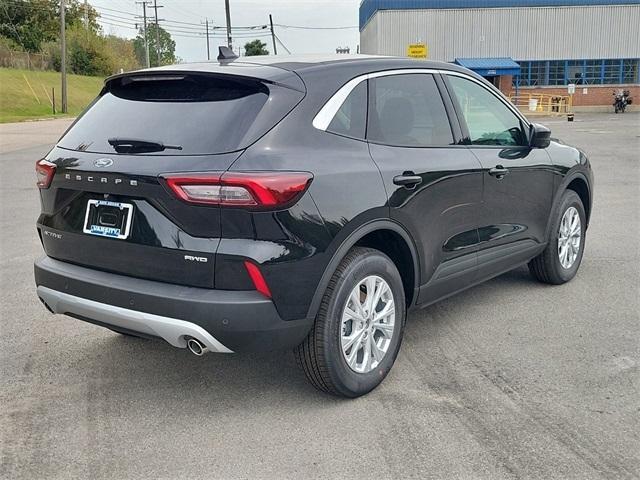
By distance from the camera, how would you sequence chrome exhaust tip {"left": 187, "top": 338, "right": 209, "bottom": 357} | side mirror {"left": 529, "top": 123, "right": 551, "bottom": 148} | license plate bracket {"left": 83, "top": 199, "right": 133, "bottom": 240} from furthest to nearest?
side mirror {"left": 529, "top": 123, "right": 551, "bottom": 148}
license plate bracket {"left": 83, "top": 199, "right": 133, "bottom": 240}
chrome exhaust tip {"left": 187, "top": 338, "right": 209, "bottom": 357}

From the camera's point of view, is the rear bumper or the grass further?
the grass

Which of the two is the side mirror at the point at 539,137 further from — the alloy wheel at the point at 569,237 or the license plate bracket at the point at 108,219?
the license plate bracket at the point at 108,219

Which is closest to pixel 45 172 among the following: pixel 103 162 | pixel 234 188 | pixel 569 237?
pixel 103 162

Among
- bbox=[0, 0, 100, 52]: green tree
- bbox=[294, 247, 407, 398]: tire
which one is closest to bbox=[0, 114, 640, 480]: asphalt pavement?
bbox=[294, 247, 407, 398]: tire

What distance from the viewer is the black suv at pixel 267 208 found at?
320 cm

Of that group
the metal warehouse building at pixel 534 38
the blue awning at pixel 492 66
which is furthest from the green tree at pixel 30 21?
the blue awning at pixel 492 66

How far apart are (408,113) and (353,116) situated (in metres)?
0.54

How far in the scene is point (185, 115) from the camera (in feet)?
11.5

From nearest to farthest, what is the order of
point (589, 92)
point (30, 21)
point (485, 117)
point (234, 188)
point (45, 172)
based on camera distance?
point (234, 188) < point (45, 172) < point (485, 117) < point (589, 92) < point (30, 21)

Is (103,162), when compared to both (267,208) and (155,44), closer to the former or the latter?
(267,208)

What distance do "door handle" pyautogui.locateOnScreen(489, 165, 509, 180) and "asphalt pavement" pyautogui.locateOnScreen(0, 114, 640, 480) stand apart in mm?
1070

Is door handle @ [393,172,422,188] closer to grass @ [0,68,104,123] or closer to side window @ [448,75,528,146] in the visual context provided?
side window @ [448,75,528,146]

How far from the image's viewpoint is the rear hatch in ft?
10.6

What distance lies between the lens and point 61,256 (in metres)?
3.76
